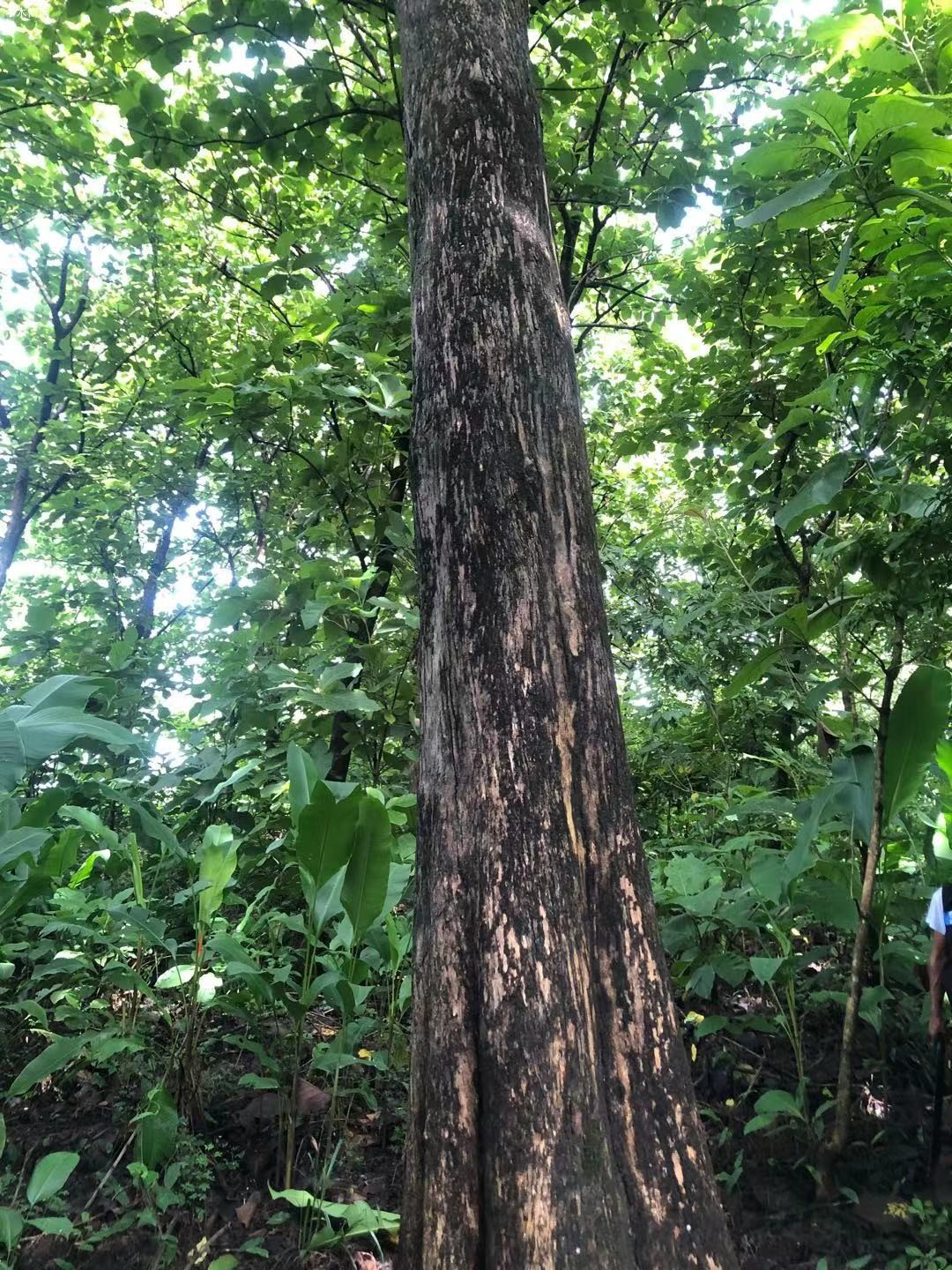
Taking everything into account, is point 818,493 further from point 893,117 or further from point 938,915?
point 938,915

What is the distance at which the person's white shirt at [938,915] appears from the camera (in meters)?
1.86

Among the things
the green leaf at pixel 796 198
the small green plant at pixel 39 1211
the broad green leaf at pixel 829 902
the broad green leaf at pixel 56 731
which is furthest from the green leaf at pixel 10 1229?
the green leaf at pixel 796 198

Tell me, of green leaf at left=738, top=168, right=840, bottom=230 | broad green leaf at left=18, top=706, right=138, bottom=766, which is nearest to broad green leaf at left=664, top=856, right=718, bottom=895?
broad green leaf at left=18, top=706, right=138, bottom=766

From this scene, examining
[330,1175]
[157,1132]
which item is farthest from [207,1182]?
[330,1175]

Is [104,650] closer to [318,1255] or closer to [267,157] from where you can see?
[267,157]

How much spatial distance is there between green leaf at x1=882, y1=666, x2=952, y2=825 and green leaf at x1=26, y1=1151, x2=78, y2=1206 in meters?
2.21

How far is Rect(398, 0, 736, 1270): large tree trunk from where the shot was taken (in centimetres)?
112

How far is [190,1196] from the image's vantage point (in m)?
1.77

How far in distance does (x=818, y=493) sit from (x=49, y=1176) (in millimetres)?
2447

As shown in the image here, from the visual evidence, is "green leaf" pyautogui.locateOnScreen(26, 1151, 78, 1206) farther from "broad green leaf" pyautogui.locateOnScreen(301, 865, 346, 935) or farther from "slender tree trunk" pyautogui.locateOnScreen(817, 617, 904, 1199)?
"slender tree trunk" pyautogui.locateOnScreen(817, 617, 904, 1199)

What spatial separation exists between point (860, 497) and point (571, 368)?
34.0 inches

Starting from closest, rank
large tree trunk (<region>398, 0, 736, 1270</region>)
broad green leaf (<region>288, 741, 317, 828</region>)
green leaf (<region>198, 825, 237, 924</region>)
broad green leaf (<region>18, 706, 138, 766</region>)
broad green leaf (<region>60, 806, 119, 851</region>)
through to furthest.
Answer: large tree trunk (<region>398, 0, 736, 1270</region>)
broad green leaf (<region>18, 706, 138, 766</region>)
green leaf (<region>198, 825, 237, 924</region>)
broad green leaf (<region>288, 741, 317, 828</region>)
broad green leaf (<region>60, 806, 119, 851</region>)

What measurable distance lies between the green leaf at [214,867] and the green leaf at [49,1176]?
2.00 ft

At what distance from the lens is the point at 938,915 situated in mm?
1892
